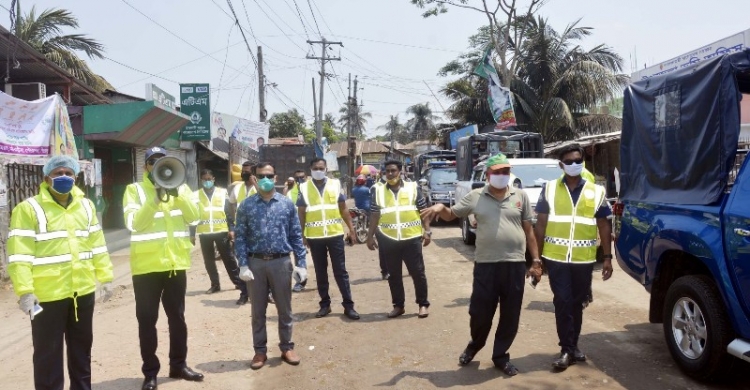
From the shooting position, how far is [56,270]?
4.20 m

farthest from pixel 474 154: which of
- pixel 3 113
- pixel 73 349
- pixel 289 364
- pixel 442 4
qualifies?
pixel 73 349

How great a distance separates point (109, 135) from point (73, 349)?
10.8 m

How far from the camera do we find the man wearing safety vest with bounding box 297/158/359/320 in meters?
7.52

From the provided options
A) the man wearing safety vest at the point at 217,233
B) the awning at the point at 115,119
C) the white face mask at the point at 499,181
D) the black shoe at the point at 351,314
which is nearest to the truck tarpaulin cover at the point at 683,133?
the white face mask at the point at 499,181

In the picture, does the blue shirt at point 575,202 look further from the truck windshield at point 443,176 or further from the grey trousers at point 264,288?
the truck windshield at point 443,176

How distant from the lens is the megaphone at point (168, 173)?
4.97 m

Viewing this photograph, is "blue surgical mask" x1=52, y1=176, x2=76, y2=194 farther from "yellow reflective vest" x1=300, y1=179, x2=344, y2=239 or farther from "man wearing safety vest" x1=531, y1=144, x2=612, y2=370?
"man wearing safety vest" x1=531, y1=144, x2=612, y2=370

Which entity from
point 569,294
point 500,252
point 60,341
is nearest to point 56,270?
point 60,341

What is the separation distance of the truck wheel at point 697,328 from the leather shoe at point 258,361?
3.51 m

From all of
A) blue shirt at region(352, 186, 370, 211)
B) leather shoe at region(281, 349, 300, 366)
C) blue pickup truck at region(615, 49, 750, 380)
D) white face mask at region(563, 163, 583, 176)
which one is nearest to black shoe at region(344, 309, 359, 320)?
leather shoe at region(281, 349, 300, 366)

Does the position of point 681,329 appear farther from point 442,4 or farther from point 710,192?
point 442,4

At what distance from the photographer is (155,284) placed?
5.01 metres

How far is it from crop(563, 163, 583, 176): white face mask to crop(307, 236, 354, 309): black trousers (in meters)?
3.15

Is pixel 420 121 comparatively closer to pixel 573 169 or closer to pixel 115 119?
pixel 115 119
